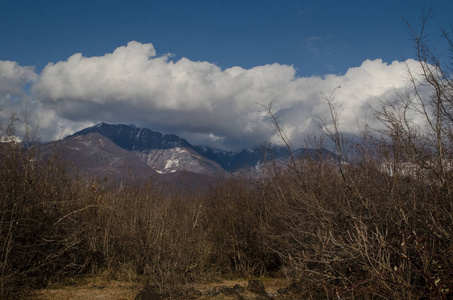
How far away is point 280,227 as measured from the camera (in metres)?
14.2

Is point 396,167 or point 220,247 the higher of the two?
point 396,167

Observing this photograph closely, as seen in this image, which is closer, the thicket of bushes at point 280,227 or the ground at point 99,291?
the thicket of bushes at point 280,227

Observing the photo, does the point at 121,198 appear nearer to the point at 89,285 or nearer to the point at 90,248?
the point at 90,248

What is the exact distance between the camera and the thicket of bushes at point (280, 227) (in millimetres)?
7055

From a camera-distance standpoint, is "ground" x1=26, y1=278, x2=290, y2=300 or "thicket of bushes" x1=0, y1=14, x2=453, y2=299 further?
"ground" x1=26, y1=278, x2=290, y2=300

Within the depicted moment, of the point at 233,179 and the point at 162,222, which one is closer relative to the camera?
the point at 162,222

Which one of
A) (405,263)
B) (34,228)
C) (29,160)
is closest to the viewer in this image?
(405,263)

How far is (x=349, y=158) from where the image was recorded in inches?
452

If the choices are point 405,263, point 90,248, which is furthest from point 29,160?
point 405,263

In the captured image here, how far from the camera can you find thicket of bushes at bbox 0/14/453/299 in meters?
7.05

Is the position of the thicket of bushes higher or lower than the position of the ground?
higher

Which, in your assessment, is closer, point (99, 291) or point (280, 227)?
point (99, 291)

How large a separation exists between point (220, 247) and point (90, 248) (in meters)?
5.45

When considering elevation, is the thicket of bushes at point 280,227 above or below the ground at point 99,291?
above
